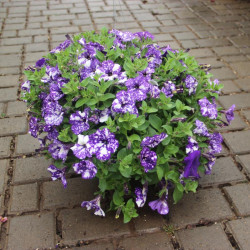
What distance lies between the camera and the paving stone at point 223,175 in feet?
8.00

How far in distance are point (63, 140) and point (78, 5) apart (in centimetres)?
474

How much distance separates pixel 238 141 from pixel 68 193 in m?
1.47

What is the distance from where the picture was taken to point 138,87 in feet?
6.18

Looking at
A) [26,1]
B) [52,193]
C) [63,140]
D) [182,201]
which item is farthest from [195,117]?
[26,1]

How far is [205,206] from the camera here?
224cm

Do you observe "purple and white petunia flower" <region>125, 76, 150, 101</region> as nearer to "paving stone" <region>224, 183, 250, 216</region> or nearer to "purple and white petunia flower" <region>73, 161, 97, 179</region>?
"purple and white petunia flower" <region>73, 161, 97, 179</region>

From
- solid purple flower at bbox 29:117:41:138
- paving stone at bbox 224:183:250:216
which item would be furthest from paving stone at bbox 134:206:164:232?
solid purple flower at bbox 29:117:41:138

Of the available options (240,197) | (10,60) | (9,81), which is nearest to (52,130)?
(240,197)

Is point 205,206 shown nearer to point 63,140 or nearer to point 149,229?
point 149,229

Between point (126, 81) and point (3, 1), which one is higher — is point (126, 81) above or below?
above

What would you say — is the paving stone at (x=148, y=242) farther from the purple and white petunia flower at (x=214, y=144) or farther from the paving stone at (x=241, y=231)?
the purple and white petunia flower at (x=214, y=144)

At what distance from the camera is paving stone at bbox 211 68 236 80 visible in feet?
12.4

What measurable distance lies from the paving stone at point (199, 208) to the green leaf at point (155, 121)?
0.64 m

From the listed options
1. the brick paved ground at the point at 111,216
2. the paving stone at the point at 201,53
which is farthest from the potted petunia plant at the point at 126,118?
the paving stone at the point at 201,53
